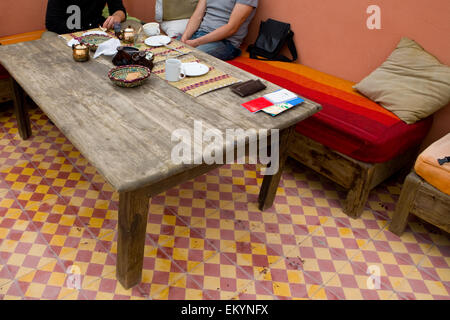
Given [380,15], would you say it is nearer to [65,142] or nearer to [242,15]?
[242,15]

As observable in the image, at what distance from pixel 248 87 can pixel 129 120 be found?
0.74 m

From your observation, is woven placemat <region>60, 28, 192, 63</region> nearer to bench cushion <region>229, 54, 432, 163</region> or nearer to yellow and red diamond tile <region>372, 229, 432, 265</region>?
bench cushion <region>229, 54, 432, 163</region>

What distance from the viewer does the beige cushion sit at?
259 centimetres

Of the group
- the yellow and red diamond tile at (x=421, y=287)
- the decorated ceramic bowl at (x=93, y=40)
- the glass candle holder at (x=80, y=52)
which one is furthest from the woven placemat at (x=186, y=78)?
the yellow and red diamond tile at (x=421, y=287)

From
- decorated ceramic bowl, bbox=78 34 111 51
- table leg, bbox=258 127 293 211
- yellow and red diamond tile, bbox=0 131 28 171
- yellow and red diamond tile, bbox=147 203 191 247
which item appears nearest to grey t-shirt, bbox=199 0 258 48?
decorated ceramic bowl, bbox=78 34 111 51

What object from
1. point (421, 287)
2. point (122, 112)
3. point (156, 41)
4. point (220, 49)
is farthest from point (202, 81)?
point (421, 287)

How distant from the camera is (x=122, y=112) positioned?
6.61 ft

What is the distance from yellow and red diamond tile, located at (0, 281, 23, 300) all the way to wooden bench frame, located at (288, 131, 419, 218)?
1.69m

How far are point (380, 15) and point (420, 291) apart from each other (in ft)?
6.36

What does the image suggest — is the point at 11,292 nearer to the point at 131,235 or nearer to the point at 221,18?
the point at 131,235

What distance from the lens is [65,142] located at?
10.4 ft

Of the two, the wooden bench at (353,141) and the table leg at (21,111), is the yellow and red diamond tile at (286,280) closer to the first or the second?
the wooden bench at (353,141)

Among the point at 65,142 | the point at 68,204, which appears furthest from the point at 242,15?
the point at 68,204

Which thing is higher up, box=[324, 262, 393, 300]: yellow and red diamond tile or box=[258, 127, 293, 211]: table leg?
box=[258, 127, 293, 211]: table leg
